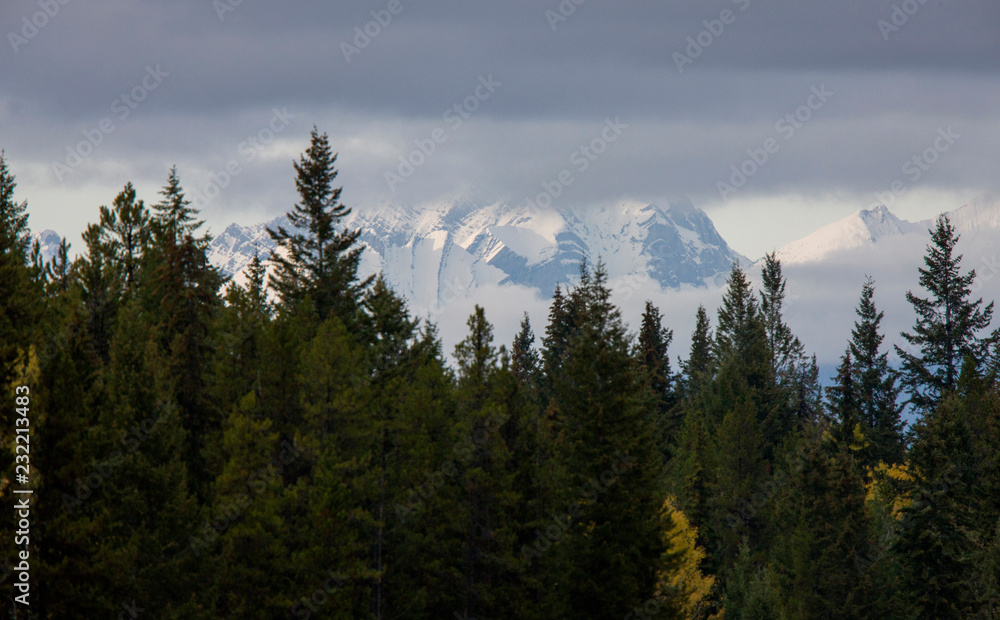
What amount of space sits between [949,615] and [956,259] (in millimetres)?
32847

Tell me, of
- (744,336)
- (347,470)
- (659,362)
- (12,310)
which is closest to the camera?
(12,310)

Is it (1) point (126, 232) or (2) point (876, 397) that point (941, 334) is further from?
(1) point (126, 232)

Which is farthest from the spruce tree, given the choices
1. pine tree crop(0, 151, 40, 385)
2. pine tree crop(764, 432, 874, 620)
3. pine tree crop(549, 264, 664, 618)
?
pine tree crop(0, 151, 40, 385)

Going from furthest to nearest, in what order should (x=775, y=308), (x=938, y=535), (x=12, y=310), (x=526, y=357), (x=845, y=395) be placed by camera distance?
(x=775, y=308)
(x=526, y=357)
(x=845, y=395)
(x=938, y=535)
(x=12, y=310)

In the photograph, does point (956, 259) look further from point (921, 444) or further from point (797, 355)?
point (797, 355)

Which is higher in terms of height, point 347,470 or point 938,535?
point 347,470

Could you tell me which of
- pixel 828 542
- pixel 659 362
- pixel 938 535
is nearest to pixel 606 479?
pixel 828 542

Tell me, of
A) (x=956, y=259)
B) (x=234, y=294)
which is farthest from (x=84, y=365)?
(x=956, y=259)

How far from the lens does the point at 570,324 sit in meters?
78.9

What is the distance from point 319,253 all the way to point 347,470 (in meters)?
16.9

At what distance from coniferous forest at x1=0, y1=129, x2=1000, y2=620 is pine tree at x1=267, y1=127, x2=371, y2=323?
0.47 ft

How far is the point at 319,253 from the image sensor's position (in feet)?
161

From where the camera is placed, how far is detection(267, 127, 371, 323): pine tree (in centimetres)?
4788

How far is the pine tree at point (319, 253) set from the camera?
4788cm
